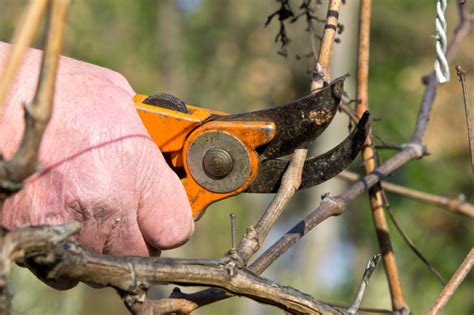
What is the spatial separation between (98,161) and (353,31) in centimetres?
1255

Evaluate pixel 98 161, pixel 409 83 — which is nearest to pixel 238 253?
pixel 98 161

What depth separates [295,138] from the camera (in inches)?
73.4

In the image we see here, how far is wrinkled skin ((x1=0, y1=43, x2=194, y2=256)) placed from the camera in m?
1.59

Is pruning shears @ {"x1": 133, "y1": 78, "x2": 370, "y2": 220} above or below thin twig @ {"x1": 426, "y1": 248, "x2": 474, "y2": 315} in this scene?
above

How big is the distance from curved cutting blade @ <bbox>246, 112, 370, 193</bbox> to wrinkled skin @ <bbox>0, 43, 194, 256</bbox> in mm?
259

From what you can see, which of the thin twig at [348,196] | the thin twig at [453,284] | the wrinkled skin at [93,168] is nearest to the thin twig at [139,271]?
the thin twig at [348,196]

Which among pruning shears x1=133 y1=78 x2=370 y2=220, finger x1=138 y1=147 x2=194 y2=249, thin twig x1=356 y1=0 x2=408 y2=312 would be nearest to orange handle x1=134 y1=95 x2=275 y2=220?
pruning shears x1=133 y1=78 x2=370 y2=220

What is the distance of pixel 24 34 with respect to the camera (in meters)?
1.04

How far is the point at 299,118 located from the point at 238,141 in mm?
139

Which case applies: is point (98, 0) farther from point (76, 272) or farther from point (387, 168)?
point (76, 272)

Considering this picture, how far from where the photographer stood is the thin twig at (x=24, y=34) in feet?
3.38

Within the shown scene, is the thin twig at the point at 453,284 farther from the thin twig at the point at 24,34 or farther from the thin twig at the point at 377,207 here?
the thin twig at the point at 24,34

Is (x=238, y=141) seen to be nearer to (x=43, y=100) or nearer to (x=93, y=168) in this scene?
(x=93, y=168)

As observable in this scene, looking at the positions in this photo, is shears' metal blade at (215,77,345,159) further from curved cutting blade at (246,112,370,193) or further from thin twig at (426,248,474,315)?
thin twig at (426,248,474,315)
